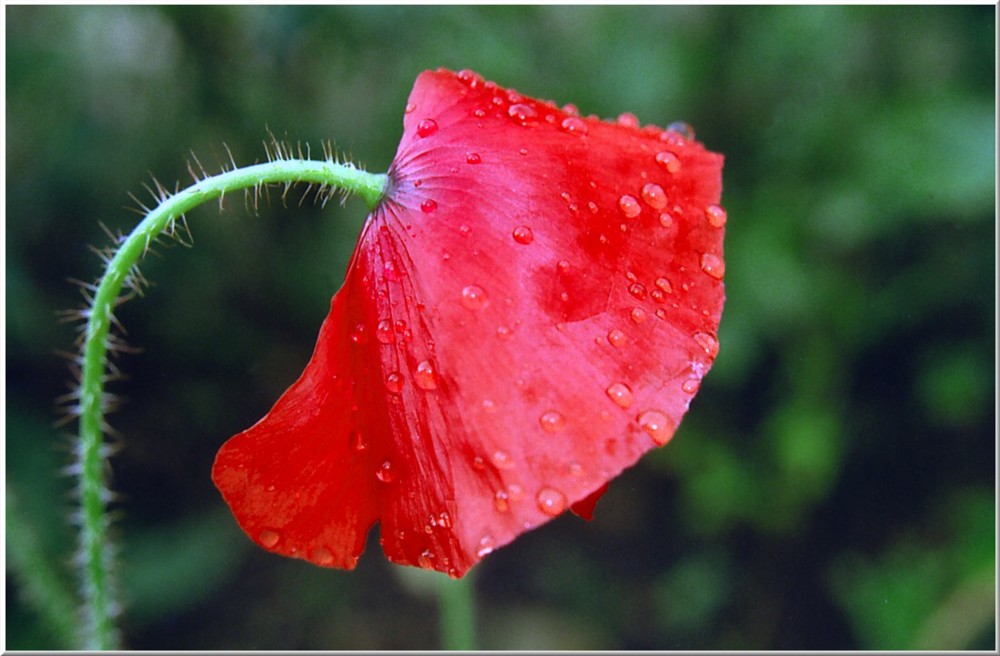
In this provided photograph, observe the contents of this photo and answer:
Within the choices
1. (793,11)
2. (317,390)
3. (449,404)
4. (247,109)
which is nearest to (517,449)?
(449,404)

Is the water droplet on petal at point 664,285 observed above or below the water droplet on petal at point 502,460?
above

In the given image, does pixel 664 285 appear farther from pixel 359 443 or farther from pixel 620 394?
pixel 359 443

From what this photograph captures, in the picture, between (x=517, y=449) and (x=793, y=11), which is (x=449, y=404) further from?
(x=793, y=11)

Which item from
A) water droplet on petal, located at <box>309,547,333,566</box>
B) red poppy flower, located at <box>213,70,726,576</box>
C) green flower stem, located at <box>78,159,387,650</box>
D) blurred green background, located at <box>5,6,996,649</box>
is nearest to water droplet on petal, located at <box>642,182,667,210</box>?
red poppy flower, located at <box>213,70,726,576</box>

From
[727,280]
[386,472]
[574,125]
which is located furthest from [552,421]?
[727,280]

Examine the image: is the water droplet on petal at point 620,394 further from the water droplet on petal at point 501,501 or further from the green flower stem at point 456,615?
the green flower stem at point 456,615

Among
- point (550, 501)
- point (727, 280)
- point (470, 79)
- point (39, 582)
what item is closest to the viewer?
point (550, 501)

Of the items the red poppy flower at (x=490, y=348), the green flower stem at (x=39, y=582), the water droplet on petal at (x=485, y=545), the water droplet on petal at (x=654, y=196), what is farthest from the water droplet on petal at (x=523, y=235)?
the green flower stem at (x=39, y=582)
